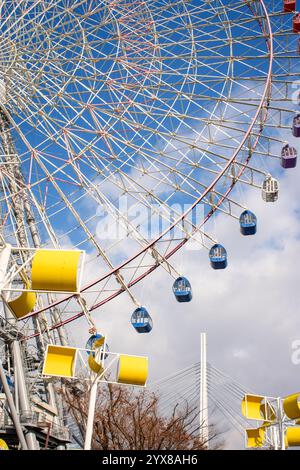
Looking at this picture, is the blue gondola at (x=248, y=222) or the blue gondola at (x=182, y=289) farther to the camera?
the blue gondola at (x=248, y=222)

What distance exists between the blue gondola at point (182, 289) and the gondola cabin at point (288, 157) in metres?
6.24

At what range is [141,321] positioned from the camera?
73.6 feet

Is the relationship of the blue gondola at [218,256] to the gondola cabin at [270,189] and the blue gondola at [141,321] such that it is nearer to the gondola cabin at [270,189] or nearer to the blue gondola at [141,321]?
the gondola cabin at [270,189]

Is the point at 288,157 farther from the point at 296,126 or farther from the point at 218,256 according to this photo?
the point at 218,256

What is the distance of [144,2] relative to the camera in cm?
2630

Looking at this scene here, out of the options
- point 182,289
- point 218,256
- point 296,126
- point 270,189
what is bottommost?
point 182,289

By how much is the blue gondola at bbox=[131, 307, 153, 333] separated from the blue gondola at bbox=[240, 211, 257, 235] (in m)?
5.60

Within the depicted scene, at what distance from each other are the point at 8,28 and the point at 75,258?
18.3 meters

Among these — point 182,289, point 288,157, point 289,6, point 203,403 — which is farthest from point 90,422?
point 289,6

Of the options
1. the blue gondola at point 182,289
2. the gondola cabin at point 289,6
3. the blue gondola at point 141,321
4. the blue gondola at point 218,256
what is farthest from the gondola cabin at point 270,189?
the gondola cabin at point 289,6

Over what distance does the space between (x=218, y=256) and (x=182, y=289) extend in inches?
80.9

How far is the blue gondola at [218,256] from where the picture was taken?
24.2 m
